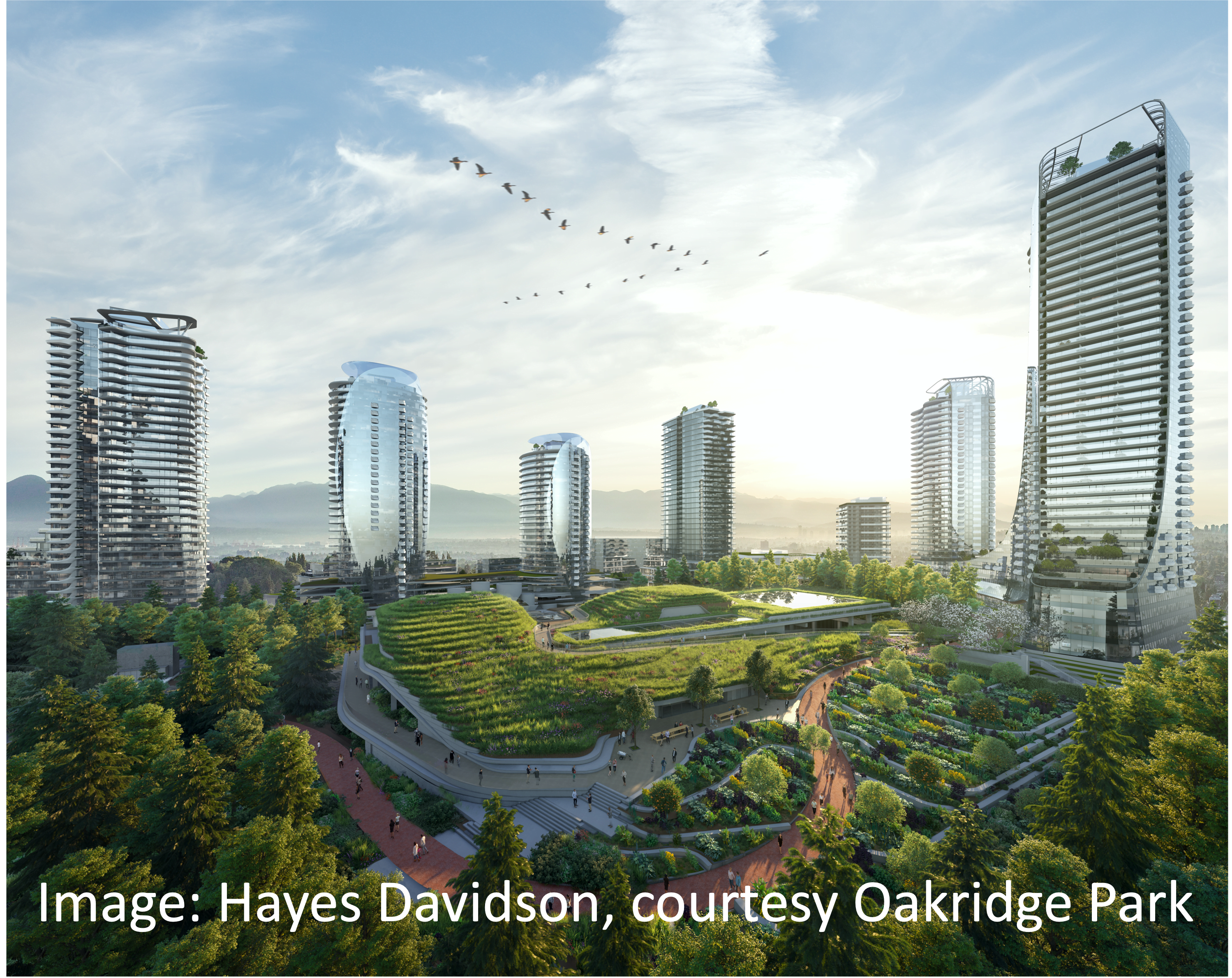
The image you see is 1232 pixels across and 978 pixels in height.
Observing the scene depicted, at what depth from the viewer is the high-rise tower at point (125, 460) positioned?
5925 cm

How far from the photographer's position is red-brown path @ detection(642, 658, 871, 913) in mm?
21859

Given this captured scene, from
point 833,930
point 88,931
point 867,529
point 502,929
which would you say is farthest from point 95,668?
point 867,529

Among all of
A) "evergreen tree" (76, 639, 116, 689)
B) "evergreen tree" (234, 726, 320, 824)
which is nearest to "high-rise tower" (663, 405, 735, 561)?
"evergreen tree" (76, 639, 116, 689)

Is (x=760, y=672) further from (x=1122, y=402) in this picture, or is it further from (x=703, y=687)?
(x=1122, y=402)

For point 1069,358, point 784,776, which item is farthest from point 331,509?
point 1069,358

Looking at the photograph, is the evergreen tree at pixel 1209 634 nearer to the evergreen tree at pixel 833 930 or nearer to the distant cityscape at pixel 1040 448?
the distant cityscape at pixel 1040 448

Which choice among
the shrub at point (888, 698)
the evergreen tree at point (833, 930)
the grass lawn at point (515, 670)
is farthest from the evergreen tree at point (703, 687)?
the evergreen tree at point (833, 930)

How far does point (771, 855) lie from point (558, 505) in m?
78.2

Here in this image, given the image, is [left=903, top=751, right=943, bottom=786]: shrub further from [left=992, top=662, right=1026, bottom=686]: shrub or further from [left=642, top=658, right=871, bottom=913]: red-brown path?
[left=992, top=662, right=1026, bottom=686]: shrub

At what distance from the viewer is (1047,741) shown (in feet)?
102

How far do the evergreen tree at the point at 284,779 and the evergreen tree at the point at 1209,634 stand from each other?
4771 centimetres

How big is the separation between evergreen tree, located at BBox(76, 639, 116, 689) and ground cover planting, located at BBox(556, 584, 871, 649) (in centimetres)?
3556

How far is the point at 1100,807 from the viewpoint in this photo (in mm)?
17594

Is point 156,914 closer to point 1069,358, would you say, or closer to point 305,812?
point 305,812
